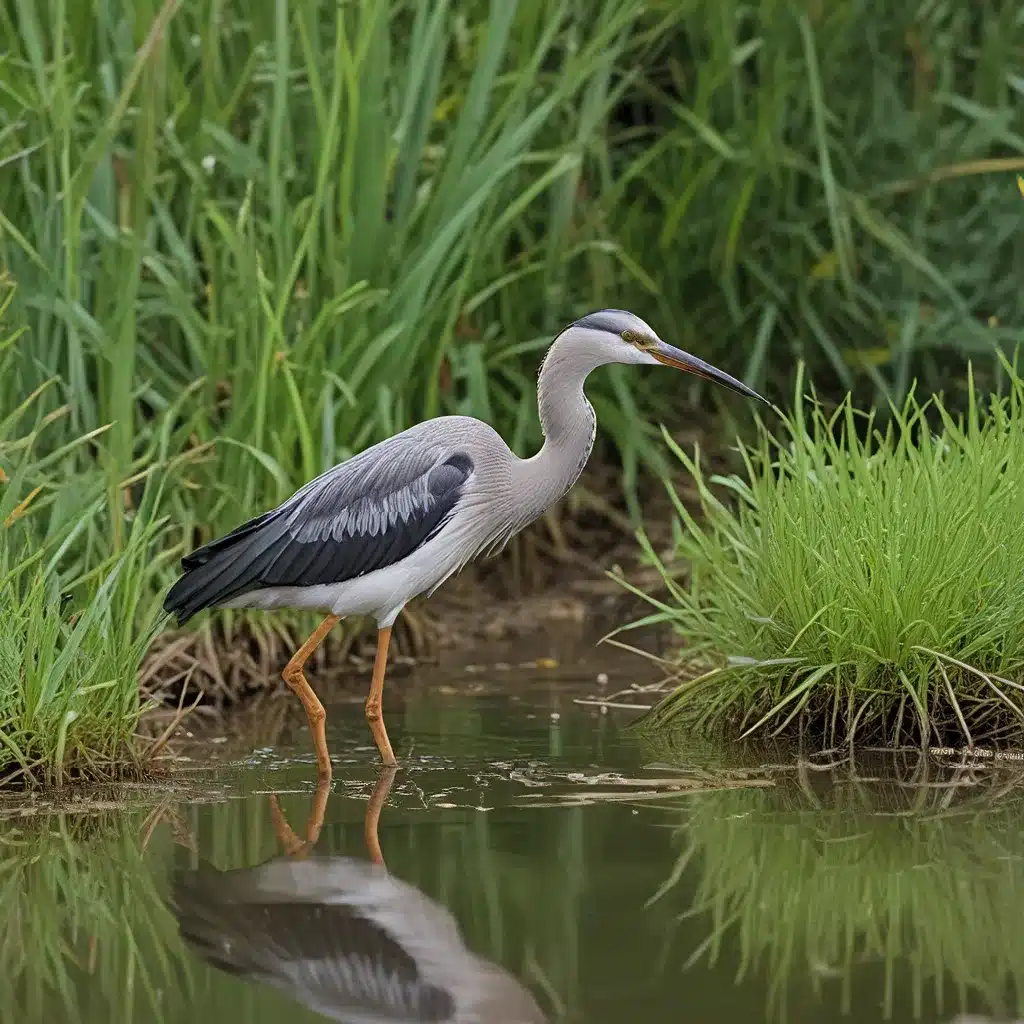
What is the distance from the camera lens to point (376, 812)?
553 cm

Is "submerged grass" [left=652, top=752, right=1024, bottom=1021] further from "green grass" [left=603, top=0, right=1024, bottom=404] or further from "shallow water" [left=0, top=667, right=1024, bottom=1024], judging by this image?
"green grass" [left=603, top=0, right=1024, bottom=404]

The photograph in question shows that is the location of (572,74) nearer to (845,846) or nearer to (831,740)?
(831,740)

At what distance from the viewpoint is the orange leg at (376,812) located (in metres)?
5.11

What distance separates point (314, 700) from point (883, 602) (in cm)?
179

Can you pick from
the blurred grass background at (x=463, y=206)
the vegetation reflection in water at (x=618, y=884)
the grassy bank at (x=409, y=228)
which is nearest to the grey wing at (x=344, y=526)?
the grassy bank at (x=409, y=228)

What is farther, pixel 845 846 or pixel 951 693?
pixel 951 693

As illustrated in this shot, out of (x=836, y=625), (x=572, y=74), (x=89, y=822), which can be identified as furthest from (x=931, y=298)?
(x=89, y=822)

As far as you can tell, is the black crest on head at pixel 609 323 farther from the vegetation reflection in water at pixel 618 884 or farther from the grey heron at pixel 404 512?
the vegetation reflection in water at pixel 618 884

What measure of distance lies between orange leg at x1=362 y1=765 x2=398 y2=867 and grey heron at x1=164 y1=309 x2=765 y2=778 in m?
0.22

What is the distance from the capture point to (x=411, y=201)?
305 inches

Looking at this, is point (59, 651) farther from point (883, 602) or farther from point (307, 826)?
point (883, 602)

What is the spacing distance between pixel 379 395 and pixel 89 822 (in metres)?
2.58

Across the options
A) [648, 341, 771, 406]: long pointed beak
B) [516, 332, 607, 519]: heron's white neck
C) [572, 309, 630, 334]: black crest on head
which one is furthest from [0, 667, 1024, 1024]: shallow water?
[572, 309, 630, 334]: black crest on head

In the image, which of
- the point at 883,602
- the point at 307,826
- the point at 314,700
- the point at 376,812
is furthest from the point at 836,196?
the point at 307,826
